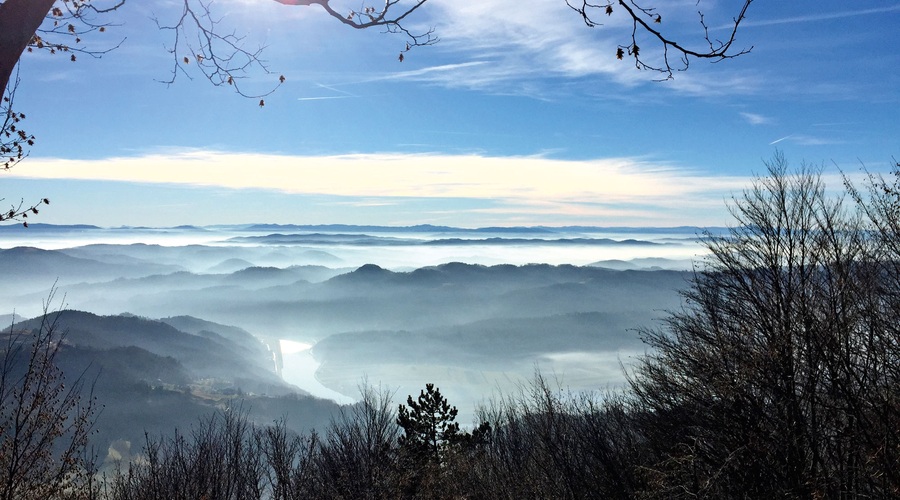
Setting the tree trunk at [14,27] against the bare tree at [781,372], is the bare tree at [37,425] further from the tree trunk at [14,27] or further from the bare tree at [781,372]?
the bare tree at [781,372]

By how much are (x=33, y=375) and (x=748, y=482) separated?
18537 mm

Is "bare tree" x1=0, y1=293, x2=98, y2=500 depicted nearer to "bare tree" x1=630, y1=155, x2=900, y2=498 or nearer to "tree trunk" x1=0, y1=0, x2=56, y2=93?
"tree trunk" x1=0, y1=0, x2=56, y2=93

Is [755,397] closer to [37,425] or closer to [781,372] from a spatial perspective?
[781,372]

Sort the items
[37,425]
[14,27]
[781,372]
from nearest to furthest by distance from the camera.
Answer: [14,27] → [37,425] → [781,372]

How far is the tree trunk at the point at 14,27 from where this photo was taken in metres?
4.21

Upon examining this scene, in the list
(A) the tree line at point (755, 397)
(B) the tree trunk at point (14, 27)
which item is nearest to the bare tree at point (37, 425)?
(A) the tree line at point (755, 397)

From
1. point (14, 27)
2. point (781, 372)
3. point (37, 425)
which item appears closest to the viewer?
point (14, 27)

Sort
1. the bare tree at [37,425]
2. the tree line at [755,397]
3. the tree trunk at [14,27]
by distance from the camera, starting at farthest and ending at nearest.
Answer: the tree line at [755,397], the bare tree at [37,425], the tree trunk at [14,27]

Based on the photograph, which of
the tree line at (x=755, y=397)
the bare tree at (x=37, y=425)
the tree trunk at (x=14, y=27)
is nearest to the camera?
the tree trunk at (x=14, y=27)

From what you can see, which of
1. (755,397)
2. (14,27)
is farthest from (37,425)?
(755,397)

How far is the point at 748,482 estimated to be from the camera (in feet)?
61.6

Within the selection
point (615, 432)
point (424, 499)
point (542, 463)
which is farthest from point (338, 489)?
point (615, 432)

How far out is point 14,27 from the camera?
425cm

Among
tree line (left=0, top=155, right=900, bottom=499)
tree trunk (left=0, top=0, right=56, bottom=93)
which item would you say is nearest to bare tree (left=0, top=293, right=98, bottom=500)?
tree line (left=0, top=155, right=900, bottom=499)
